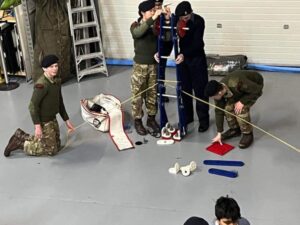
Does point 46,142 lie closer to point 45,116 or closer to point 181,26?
point 45,116

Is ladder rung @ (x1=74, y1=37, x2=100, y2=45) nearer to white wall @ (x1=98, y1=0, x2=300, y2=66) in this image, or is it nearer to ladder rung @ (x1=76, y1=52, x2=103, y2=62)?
ladder rung @ (x1=76, y1=52, x2=103, y2=62)

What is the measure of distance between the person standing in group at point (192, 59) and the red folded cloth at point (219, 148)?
40cm

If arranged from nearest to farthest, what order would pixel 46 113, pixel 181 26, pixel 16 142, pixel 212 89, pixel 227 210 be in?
pixel 227 210 → pixel 212 89 → pixel 181 26 → pixel 46 113 → pixel 16 142

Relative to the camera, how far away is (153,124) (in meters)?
7.03

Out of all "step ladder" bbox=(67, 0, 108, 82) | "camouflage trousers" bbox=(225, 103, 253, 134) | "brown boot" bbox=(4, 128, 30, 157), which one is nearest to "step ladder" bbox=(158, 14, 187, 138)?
"camouflage trousers" bbox=(225, 103, 253, 134)

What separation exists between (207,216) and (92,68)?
4.11 metres

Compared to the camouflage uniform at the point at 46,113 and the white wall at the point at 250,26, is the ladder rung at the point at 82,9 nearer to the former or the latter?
the white wall at the point at 250,26

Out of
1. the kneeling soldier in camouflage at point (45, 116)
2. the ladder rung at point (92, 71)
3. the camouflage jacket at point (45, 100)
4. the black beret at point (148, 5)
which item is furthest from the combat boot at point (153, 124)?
the ladder rung at point (92, 71)

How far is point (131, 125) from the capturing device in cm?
723

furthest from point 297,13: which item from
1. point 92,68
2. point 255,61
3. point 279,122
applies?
point 92,68

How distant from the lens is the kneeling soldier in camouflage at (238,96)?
620 centimetres

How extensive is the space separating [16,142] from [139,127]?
1.53 meters

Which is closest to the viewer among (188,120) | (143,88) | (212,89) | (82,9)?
(212,89)

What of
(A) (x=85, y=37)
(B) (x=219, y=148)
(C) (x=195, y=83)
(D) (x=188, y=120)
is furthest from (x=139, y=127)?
(A) (x=85, y=37)
